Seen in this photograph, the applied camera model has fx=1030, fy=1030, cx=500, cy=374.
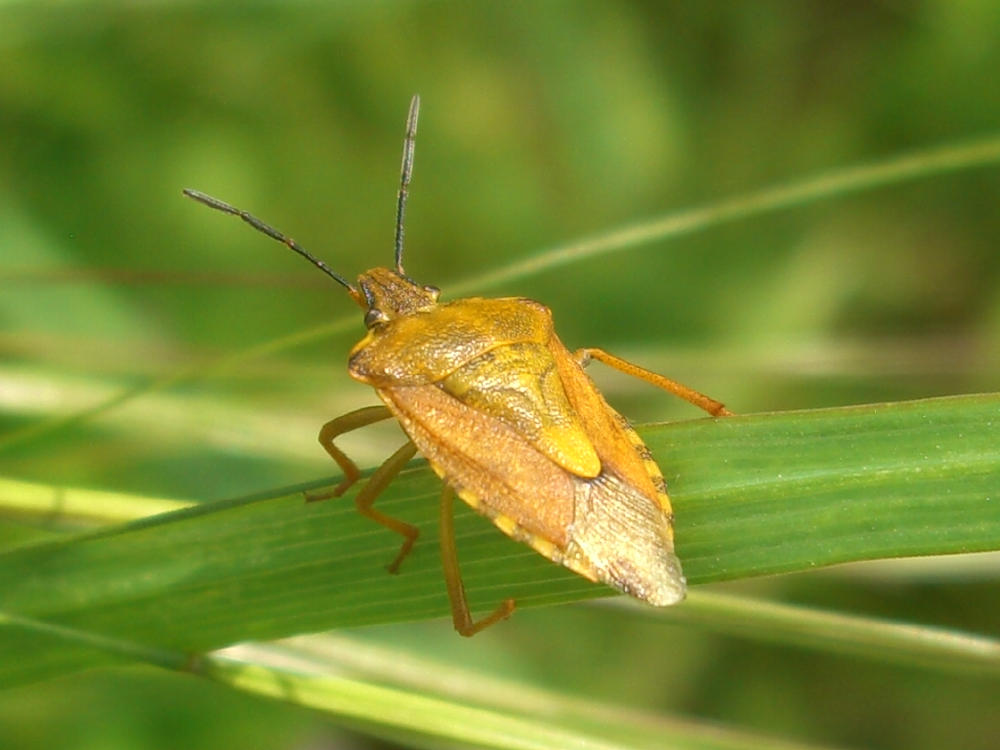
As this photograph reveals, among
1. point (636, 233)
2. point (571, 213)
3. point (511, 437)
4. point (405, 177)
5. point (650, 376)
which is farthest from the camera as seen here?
point (571, 213)

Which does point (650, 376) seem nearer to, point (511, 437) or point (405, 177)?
point (511, 437)

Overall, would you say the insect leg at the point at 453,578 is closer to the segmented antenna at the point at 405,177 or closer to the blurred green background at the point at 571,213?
the segmented antenna at the point at 405,177

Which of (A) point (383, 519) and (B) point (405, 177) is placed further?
(B) point (405, 177)

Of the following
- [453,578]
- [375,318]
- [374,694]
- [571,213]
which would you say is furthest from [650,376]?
A: [571,213]

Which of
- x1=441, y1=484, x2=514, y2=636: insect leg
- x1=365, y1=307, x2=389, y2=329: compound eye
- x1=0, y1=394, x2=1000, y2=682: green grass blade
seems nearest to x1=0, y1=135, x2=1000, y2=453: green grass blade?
x1=365, y1=307, x2=389, y2=329: compound eye

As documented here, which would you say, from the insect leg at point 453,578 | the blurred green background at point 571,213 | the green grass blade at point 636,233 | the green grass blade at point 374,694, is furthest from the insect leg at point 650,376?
the blurred green background at point 571,213

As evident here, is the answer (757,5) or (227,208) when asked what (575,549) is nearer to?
(227,208)
